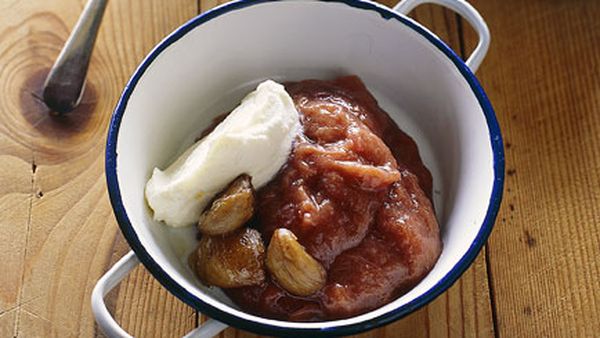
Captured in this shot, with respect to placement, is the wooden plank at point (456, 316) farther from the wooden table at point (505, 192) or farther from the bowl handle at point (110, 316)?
the bowl handle at point (110, 316)

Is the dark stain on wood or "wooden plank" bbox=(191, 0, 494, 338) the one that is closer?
"wooden plank" bbox=(191, 0, 494, 338)

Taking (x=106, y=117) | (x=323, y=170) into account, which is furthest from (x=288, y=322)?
(x=106, y=117)

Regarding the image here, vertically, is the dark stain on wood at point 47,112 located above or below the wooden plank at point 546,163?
above

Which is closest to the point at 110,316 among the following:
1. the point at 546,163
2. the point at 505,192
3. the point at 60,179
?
the point at 60,179

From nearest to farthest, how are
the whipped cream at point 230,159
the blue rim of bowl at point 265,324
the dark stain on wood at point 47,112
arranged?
the blue rim of bowl at point 265,324 → the whipped cream at point 230,159 → the dark stain on wood at point 47,112

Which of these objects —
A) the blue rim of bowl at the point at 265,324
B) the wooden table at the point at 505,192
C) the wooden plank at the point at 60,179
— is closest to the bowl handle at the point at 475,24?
the blue rim of bowl at the point at 265,324

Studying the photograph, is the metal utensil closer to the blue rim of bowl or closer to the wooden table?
the wooden table

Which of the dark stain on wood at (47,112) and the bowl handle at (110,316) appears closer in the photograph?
the bowl handle at (110,316)

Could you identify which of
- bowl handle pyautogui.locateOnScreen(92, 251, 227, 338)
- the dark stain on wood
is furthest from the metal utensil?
bowl handle pyautogui.locateOnScreen(92, 251, 227, 338)

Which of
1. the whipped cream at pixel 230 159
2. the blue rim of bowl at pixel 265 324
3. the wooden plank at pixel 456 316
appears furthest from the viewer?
the wooden plank at pixel 456 316
